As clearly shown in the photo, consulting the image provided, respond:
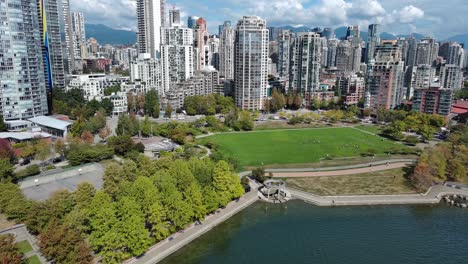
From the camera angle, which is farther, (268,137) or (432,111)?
(432,111)

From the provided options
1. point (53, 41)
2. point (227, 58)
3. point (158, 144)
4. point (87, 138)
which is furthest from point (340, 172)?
point (227, 58)

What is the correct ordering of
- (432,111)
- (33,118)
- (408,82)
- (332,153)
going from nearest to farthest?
(332,153)
(33,118)
(432,111)
(408,82)

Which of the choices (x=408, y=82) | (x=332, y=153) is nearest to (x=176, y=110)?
(x=332, y=153)

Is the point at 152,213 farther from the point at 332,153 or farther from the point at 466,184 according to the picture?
the point at 466,184

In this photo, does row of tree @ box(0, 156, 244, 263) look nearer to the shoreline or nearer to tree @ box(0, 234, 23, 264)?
the shoreline

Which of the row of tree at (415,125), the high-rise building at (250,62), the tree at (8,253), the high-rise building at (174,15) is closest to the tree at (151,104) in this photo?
the high-rise building at (250,62)

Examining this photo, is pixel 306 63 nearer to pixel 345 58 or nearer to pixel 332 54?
pixel 345 58
